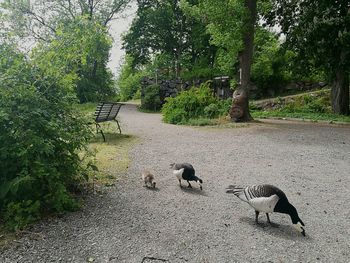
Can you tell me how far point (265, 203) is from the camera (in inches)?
122

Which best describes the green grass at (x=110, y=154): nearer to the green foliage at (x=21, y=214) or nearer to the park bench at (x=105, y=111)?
the park bench at (x=105, y=111)

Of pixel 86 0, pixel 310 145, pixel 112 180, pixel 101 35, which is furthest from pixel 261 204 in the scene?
pixel 86 0

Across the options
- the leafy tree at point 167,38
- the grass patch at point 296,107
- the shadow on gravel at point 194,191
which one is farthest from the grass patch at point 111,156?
the leafy tree at point 167,38

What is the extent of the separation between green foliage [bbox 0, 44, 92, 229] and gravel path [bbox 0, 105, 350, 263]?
0.29 meters

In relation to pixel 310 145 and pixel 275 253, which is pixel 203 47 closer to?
pixel 310 145

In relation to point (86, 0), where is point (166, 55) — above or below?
below

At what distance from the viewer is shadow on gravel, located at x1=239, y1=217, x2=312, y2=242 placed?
117 inches

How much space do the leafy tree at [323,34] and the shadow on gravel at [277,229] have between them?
10.5 metres

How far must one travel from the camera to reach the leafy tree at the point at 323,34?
1178cm

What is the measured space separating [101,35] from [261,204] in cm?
288

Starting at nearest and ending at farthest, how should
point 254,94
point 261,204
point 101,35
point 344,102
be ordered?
point 261,204 → point 101,35 → point 344,102 → point 254,94

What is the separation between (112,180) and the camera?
456cm

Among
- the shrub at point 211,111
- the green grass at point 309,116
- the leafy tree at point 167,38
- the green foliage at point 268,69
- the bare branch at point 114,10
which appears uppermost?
the bare branch at point 114,10

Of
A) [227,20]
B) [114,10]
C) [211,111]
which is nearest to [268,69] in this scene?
[211,111]
